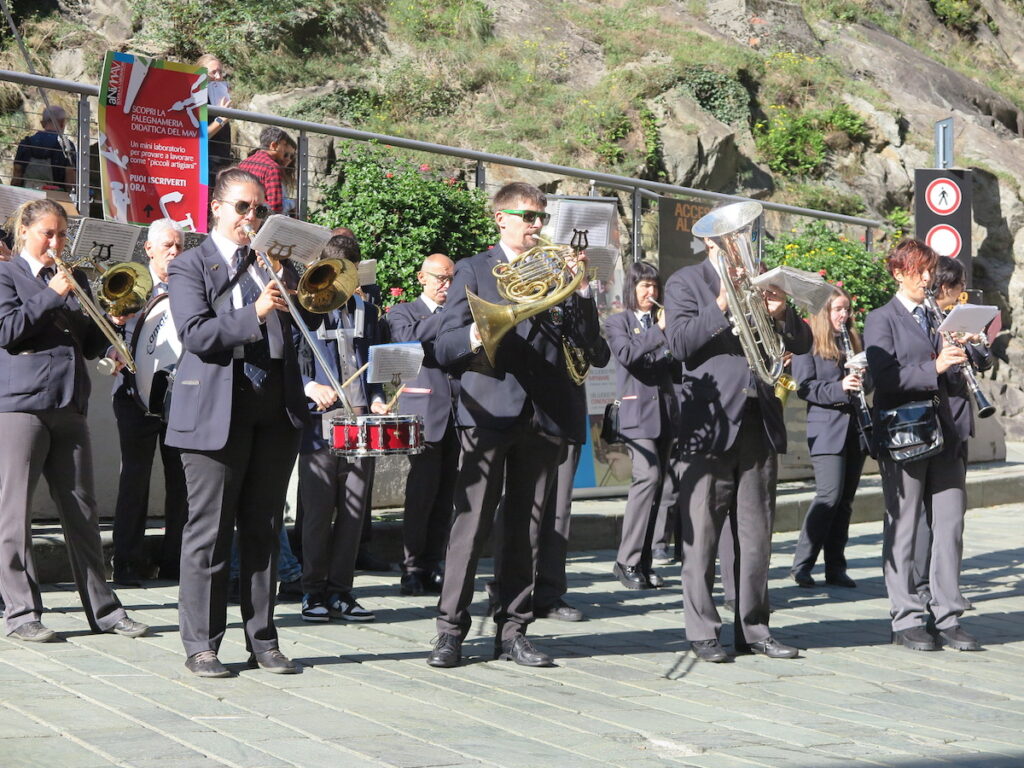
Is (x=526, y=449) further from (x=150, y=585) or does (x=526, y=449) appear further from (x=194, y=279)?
(x=150, y=585)

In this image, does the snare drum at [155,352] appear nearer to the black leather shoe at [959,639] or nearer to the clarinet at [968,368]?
the clarinet at [968,368]

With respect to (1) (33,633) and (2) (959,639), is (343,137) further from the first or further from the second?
(2) (959,639)

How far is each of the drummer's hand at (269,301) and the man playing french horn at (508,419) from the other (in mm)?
830

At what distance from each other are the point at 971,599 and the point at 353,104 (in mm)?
16680

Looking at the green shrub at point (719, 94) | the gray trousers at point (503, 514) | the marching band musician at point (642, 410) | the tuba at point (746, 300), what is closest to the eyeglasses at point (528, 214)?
the tuba at point (746, 300)

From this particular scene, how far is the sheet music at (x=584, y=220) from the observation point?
268 inches

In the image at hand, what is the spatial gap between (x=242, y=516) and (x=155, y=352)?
1.84 m

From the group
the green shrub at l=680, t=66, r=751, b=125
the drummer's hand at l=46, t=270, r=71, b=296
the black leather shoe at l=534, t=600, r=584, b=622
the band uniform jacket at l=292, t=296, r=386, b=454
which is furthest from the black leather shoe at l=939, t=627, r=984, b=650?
the green shrub at l=680, t=66, r=751, b=125

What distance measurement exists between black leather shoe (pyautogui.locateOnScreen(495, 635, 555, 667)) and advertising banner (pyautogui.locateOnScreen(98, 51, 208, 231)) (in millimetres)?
4531

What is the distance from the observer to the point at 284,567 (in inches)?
294

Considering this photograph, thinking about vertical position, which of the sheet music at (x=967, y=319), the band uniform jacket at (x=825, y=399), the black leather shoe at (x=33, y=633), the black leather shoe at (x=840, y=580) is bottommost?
the black leather shoe at (x=840, y=580)

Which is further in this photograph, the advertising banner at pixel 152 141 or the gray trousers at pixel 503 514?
the advertising banner at pixel 152 141

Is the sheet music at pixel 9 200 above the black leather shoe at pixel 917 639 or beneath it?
above

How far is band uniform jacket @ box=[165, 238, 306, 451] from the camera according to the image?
511 centimetres
